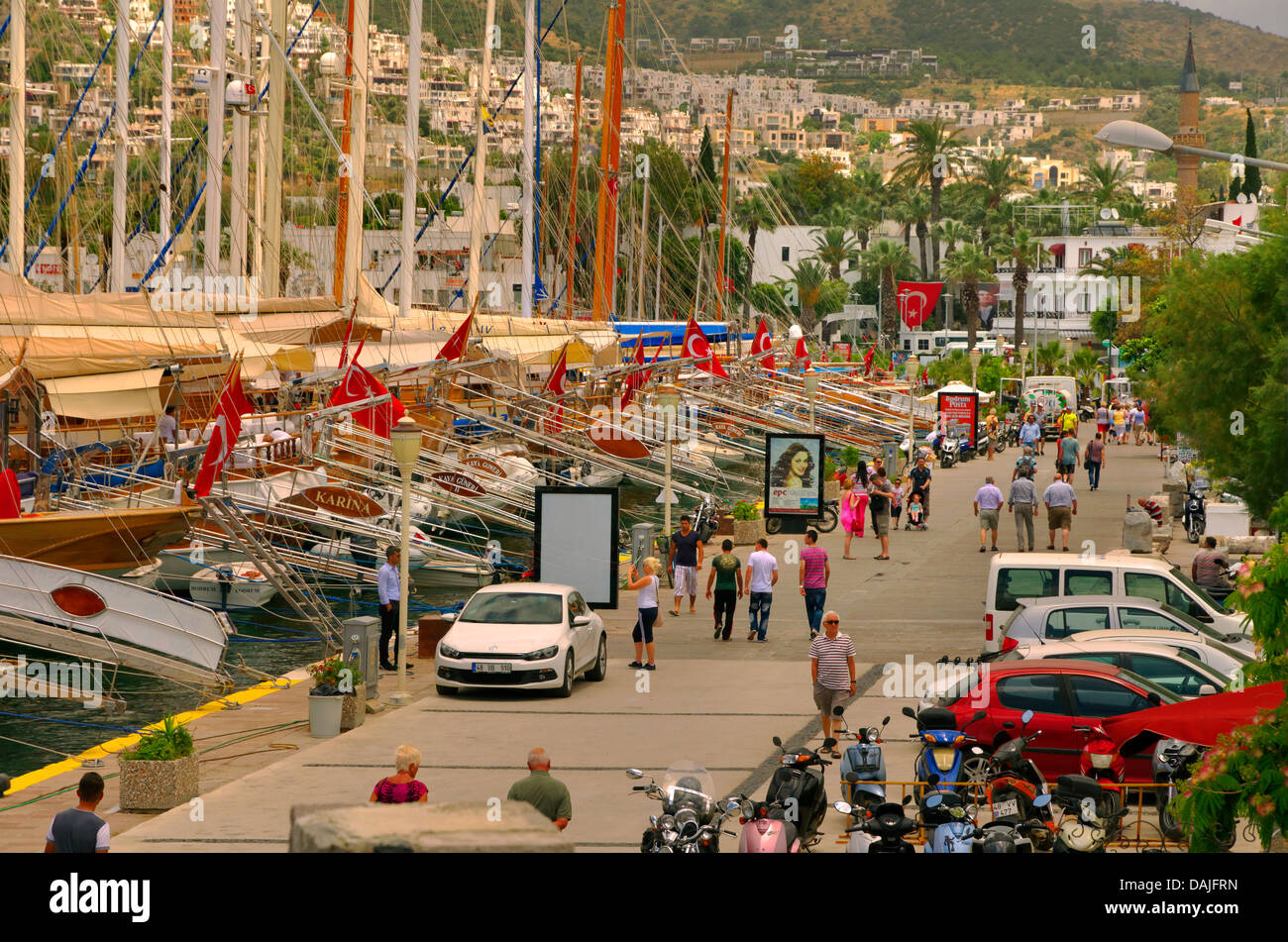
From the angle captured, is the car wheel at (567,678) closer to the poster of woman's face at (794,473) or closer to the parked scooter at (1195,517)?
the poster of woman's face at (794,473)

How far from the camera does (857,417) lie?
5778 cm

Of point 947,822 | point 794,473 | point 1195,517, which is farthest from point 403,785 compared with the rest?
point 1195,517

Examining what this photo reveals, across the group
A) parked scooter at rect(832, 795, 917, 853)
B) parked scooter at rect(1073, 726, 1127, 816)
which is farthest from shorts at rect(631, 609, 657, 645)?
parked scooter at rect(832, 795, 917, 853)

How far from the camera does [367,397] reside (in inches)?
1153

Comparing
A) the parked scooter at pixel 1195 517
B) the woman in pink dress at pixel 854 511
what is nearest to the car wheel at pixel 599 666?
the woman in pink dress at pixel 854 511

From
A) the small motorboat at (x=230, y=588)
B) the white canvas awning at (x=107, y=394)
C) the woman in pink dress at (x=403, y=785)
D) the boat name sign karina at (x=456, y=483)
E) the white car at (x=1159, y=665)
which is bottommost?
the small motorboat at (x=230, y=588)

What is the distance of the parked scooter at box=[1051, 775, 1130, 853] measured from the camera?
11.5 metres

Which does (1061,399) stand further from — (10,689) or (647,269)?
(10,689)

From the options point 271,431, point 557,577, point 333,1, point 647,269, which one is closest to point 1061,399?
point 647,269

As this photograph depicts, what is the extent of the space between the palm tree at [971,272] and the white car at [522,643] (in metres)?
92.9

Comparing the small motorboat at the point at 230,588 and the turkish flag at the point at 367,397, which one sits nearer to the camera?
the turkish flag at the point at 367,397

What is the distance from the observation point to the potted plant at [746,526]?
3575 centimetres

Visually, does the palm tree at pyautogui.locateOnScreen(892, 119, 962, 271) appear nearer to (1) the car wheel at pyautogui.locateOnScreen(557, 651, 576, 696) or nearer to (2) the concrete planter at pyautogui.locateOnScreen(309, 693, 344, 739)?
(1) the car wheel at pyautogui.locateOnScreen(557, 651, 576, 696)
